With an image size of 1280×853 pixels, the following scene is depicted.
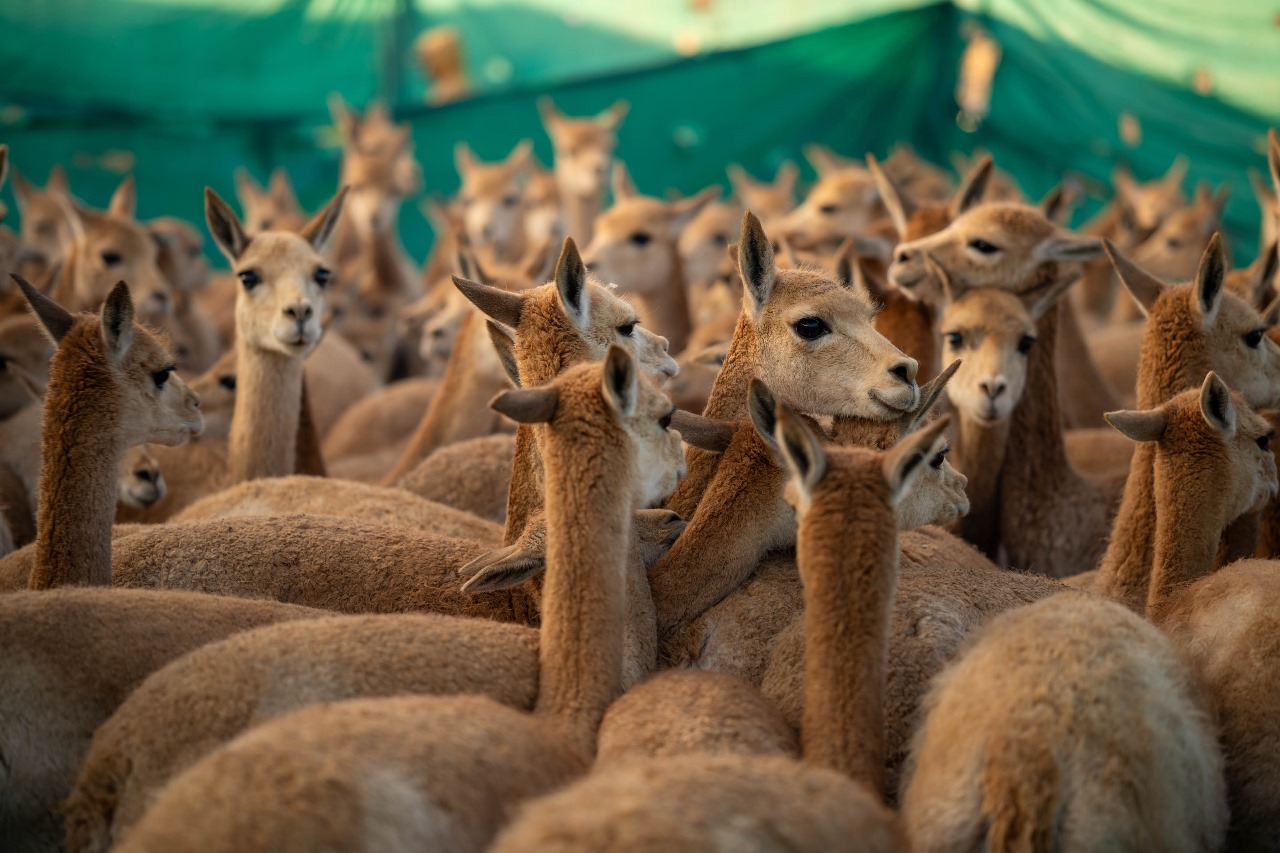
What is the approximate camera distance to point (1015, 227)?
571cm

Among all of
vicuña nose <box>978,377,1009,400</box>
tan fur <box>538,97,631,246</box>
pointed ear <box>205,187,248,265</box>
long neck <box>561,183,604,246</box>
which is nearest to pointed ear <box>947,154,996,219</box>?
vicuña nose <box>978,377,1009,400</box>

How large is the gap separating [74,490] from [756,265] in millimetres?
2160

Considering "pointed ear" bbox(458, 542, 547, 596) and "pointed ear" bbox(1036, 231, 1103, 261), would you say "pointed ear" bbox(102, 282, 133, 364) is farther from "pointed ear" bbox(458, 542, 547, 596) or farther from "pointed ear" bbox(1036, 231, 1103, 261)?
"pointed ear" bbox(1036, 231, 1103, 261)

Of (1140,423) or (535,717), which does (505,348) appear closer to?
(535,717)

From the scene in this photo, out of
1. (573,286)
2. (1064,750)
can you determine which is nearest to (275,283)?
(573,286)

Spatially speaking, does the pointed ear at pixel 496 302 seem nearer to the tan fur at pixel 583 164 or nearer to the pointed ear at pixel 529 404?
the pointed ear at pixel 529 404

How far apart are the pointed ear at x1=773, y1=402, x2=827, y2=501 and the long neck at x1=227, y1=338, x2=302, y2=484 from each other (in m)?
3.13

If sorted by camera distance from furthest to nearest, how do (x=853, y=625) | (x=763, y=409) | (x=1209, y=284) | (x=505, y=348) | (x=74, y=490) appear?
(x=1209, y=284) → (x=505, y=348) → (x=74, y=490) → (x=763, y=409) → (x=853, y=625)

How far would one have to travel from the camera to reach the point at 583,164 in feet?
35.2

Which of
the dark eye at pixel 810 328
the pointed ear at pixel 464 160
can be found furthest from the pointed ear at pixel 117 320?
the pointed ear at pixel 464 160

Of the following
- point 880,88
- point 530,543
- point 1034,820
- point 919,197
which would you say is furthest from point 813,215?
point 1034,820

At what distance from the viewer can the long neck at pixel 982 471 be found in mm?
5562

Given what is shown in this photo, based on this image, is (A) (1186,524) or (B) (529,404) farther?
(A) (1186,524)

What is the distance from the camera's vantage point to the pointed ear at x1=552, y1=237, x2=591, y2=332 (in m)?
4.04
